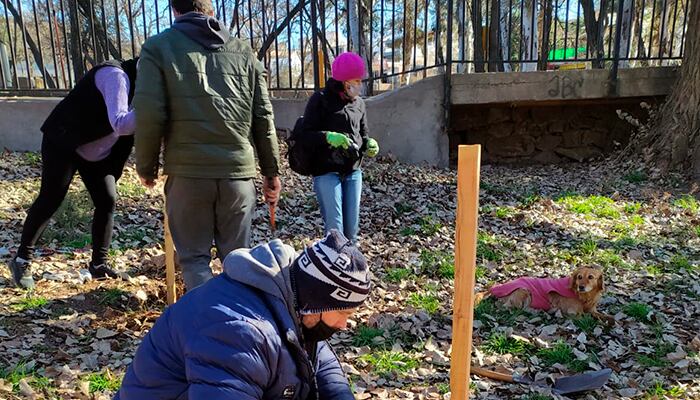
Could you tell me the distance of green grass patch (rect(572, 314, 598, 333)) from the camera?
3.85m

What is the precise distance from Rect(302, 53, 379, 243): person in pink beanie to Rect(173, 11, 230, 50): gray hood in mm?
1422

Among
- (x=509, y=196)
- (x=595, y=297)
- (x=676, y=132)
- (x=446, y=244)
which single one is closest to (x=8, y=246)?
(x=446, y=244)

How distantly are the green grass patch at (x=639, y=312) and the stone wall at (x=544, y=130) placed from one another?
581cm

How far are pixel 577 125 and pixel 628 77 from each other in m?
1.30

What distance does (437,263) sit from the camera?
4.90 metres

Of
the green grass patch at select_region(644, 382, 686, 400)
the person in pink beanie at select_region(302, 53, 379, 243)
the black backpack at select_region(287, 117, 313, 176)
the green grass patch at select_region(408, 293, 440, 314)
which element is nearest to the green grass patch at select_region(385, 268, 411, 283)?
the green grass patch at select_region(408, 293, 440, 314)

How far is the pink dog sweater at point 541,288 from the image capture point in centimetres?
400

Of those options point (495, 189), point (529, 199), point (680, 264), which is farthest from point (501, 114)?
point (680, 264)

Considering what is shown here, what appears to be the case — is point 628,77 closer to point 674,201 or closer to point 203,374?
point 674,201

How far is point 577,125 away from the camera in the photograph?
32.4 feet

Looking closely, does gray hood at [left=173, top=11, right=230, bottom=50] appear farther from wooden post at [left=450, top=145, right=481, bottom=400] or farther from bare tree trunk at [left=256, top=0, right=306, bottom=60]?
bare tree trunk at [left=256, top=0, right=306, bottom=60]

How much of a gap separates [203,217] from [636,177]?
6.88 meters

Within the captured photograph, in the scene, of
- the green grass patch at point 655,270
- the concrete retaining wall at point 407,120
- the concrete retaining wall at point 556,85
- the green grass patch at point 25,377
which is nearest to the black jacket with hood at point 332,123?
the green grass patch at point 25,377

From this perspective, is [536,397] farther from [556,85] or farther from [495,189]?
[556,85]
